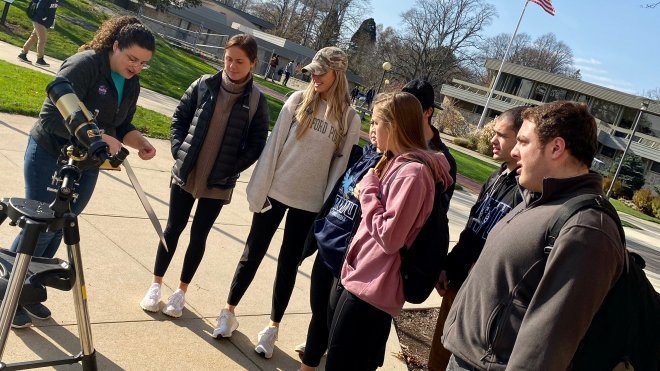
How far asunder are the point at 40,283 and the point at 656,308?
221cm

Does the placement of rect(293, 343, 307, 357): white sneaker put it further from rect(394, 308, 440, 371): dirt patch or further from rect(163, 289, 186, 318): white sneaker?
rect(394, 308, 440, 371): dirt patch

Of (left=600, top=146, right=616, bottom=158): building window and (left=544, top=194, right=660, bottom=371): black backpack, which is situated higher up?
(left=600, top=146, right=616, bottom=158): building window

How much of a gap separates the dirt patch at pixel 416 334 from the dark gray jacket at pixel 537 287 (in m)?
2.48

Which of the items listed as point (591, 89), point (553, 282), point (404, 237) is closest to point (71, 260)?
point (404, 237)

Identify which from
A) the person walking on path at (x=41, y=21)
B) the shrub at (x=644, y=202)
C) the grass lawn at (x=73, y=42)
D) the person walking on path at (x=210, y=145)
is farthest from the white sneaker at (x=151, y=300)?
the shrub at (x=644, y=202)

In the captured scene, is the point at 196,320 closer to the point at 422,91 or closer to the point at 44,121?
the point at 44,121

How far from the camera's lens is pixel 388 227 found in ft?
9.27

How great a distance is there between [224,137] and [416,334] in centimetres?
262

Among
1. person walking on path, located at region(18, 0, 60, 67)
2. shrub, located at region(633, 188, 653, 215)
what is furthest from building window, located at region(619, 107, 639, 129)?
person walking on path, located at region(18, 0, 60, 67)

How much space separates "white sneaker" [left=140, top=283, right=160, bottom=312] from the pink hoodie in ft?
5.14

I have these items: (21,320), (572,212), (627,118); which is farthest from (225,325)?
(627,118)

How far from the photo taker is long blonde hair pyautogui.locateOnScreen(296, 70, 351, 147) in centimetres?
392

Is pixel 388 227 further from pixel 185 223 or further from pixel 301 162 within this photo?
pixel 185 223

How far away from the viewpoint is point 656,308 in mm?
1966
